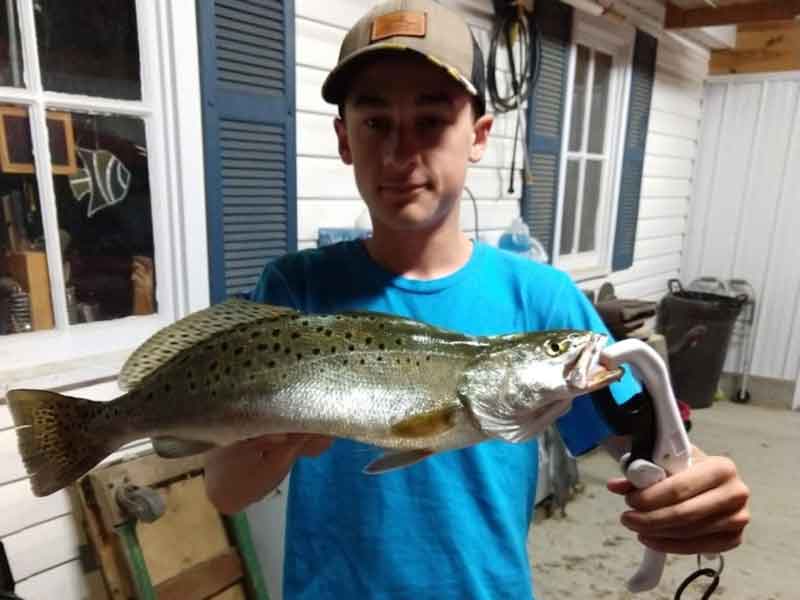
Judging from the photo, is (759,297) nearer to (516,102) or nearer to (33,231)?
(516,102)

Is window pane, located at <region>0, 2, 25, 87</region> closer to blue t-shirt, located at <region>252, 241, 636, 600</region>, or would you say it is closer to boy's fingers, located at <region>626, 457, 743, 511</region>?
blue t-shirt, located at <region>252, 241, 636, 600</region>

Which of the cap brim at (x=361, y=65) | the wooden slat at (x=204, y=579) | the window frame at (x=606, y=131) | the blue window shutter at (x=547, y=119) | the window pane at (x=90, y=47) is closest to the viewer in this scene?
the cap brim at (x=361, y=65)

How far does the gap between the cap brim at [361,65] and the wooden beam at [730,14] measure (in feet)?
15.6

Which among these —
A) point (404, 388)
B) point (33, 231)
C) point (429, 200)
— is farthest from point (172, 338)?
point (33, 231)

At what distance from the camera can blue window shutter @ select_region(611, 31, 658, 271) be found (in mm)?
4859

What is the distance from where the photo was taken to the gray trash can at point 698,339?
5.45m

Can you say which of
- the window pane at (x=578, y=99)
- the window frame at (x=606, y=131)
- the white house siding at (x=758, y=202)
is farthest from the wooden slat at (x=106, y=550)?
the white house siding at (x=758, y=202)

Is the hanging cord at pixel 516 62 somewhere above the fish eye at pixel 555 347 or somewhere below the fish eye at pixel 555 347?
above

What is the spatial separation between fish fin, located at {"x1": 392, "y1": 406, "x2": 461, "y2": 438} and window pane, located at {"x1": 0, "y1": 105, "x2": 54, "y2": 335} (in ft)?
5.35

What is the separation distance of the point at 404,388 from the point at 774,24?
22.6 feet

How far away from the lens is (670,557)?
3.29 m

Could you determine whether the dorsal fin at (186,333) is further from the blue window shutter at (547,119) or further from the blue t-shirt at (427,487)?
the blue window shutter at (547,119)

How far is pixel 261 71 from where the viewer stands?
7.35 feet

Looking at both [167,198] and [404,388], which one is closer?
[404,388]
